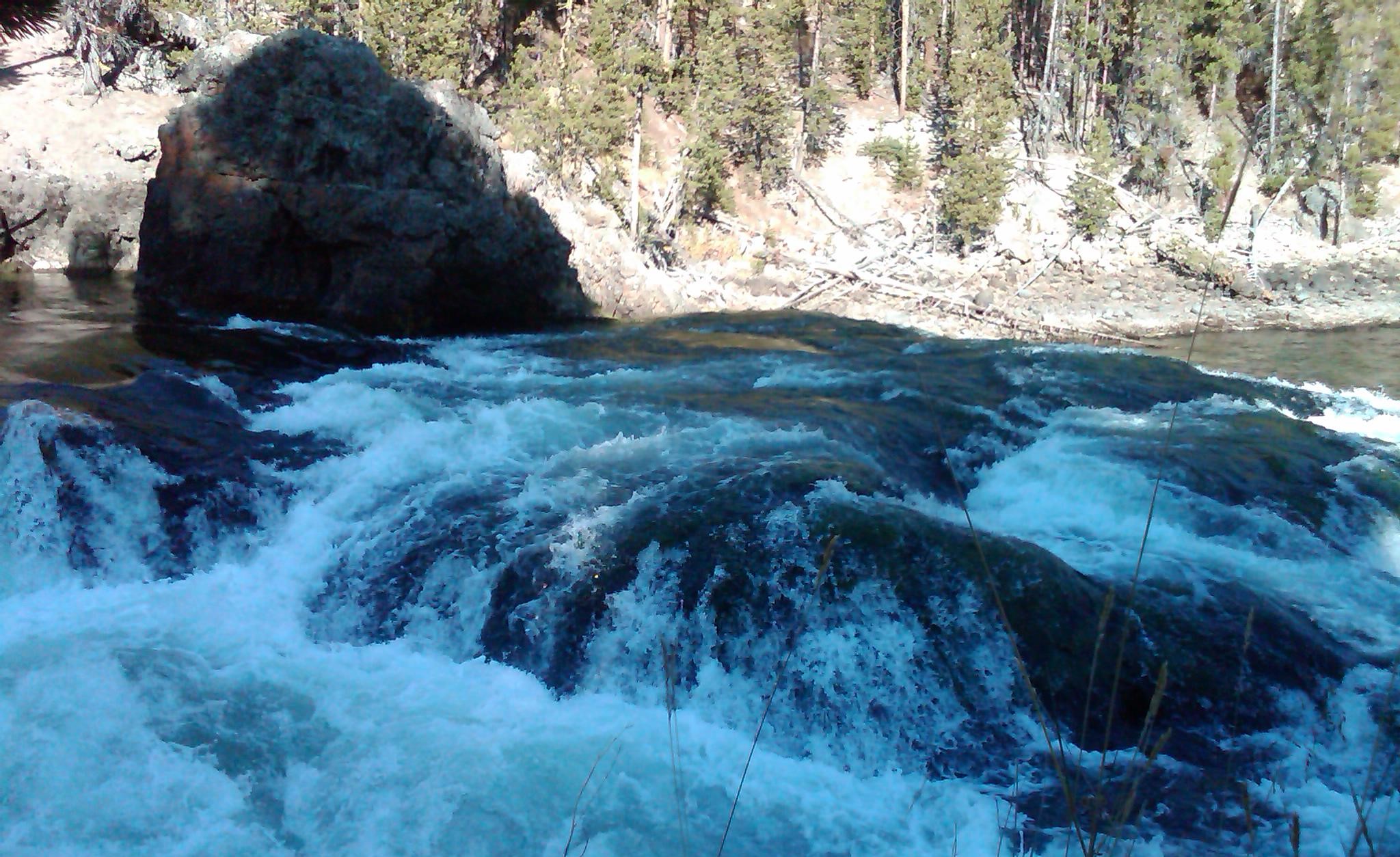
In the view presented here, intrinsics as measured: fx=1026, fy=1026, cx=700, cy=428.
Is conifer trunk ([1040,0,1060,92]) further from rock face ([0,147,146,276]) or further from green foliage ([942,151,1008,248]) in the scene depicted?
rock face ([0,147,146,276])

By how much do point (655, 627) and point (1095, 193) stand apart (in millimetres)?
20022

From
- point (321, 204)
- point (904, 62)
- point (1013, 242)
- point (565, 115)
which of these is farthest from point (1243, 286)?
point (321, 204)

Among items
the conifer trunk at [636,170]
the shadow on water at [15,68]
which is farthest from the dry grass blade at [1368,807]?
the shadow on water at [15,68]

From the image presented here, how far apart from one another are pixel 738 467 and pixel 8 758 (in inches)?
150

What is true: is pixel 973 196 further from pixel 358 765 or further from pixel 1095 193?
pixel 358 765

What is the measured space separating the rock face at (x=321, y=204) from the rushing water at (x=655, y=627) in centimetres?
A: 357

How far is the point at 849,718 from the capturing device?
4.56m

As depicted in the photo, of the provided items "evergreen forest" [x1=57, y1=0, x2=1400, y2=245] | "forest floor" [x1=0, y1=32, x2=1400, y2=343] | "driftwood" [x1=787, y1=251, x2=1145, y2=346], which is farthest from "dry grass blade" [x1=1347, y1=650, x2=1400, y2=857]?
"evergreen forest" [x1=57, y1=0, x2=1400, y2=245]

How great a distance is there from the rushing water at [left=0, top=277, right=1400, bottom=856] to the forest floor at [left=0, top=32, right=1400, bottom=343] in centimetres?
849

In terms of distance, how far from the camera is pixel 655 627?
16.3 feet

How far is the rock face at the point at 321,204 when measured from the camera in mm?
11320

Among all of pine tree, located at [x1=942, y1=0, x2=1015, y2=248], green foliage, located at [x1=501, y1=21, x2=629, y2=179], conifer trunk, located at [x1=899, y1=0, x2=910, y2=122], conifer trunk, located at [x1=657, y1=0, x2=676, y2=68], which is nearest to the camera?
green foliage, located at [x1=501, y1=21, x2=629, y2=179]

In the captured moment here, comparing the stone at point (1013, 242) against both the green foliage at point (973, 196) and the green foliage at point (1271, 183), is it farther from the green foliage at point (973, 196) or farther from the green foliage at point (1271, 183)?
the green foliage at point (1271, 183)

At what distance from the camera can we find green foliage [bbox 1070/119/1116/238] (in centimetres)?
2186
